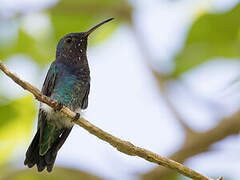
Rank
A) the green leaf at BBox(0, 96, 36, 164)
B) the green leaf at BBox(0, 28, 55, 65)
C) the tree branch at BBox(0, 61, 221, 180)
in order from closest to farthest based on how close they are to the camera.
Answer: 1. the tree branch at BBox(0, 61, 221, 180)
2. the green leaf at BBox(0, 96, 36, 164)
3. the green leaf at BBox(0, 28, 55, 65)

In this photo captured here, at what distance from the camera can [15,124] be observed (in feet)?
20.6

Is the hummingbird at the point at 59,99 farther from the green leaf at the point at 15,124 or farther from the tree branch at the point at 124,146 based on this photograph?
the tree branch at the point at 124,146

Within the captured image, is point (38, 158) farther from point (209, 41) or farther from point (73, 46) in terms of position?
point (209, 41)

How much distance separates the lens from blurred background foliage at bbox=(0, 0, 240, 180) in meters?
5.79

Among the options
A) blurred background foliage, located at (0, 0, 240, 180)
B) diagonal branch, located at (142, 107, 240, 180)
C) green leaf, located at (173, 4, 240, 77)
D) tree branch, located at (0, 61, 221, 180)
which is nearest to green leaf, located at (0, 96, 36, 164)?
blurred background foliage, located at (0, 0, 240, 180)

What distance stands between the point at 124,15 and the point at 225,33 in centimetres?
193

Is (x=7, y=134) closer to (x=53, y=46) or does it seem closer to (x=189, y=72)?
(x=53, y=46)

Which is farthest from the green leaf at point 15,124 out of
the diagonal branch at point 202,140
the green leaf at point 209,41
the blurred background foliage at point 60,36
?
the green leaf at point 209,41

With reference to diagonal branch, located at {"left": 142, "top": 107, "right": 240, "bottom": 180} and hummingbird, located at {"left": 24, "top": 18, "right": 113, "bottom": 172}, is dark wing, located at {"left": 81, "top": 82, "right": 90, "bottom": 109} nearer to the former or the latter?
hummingbird, located at {"left": 24, "top": 18, "right": 113, "bottom": 172}

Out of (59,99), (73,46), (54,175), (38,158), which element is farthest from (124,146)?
(73,46)

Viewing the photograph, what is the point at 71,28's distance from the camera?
6988 mm

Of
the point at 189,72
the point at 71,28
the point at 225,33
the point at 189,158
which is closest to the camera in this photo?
the point at 189,158

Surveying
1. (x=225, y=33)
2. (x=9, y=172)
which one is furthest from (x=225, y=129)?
(x=9, y=172)

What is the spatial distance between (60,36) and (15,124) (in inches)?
62.1
